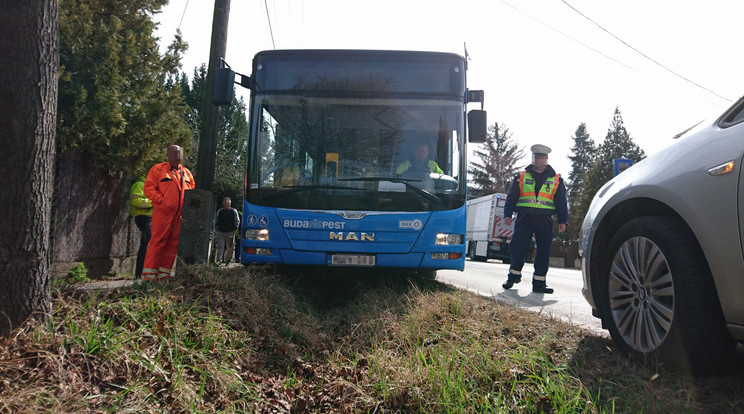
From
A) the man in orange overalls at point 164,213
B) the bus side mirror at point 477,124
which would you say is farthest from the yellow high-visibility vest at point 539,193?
the man in orange overalls at point 164,213

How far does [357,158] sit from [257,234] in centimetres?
145

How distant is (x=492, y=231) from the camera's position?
945 inches

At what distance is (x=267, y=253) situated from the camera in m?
6.08

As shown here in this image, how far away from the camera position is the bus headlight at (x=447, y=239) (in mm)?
6168

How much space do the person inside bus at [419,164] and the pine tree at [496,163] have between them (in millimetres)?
54375

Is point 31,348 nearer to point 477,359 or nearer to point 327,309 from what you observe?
point 477,359

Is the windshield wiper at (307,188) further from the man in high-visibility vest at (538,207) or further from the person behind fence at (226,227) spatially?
the person behind fence at (226,227)

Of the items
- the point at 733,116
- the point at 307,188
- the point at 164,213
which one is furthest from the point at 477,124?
the point at 164,213

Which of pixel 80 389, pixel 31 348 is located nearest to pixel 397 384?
pixel 80 389

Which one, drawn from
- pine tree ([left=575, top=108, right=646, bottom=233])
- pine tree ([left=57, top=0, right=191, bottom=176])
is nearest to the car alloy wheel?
pine tree ([left=57, top=0, right=191, bottom=176])

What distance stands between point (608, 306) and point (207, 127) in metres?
6.40

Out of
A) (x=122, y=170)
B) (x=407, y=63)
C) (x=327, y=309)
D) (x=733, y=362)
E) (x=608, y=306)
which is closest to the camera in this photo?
(x=733, y=362)

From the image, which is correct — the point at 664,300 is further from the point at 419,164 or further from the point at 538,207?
the point at 538,207

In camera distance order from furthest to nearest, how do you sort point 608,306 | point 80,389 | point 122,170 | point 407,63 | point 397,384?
point 122,170 → point 407,63 → point 608,306 → point 397,384 → point 80,389
